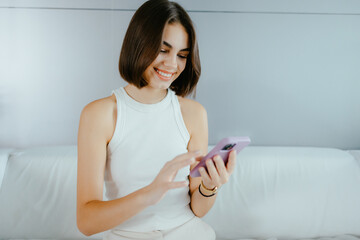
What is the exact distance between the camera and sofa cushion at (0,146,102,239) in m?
1.44

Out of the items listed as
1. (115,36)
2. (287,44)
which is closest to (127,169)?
(115,36)

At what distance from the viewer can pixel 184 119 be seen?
113 cm

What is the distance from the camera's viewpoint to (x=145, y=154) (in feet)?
3.38

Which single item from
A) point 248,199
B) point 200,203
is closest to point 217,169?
point 200,203

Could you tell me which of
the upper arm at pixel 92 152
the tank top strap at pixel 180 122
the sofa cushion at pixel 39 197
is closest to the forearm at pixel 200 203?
the tank top strap at pixel 180 122

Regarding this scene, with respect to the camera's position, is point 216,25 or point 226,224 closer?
point 226,224

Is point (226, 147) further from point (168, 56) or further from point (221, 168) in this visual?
point (168, 56)

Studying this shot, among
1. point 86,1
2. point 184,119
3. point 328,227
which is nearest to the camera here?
point 184,119

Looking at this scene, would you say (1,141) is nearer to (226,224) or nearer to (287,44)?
(226,224)

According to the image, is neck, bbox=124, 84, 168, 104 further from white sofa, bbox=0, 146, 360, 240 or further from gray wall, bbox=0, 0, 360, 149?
gray wall, bbox=0, 0, 360, 149

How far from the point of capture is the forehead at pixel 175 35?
3.13ft

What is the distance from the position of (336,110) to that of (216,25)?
878mm

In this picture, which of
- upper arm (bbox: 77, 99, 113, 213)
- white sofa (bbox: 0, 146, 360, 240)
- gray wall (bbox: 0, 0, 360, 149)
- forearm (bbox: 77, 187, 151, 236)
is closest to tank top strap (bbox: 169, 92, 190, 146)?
upper arm (bbox: 77, 99, 113, 213)

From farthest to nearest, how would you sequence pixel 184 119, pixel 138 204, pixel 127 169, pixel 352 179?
1. pixel 352 179
2. pixel 184 119
3. pixel 127 169
4. pixel 138 204
